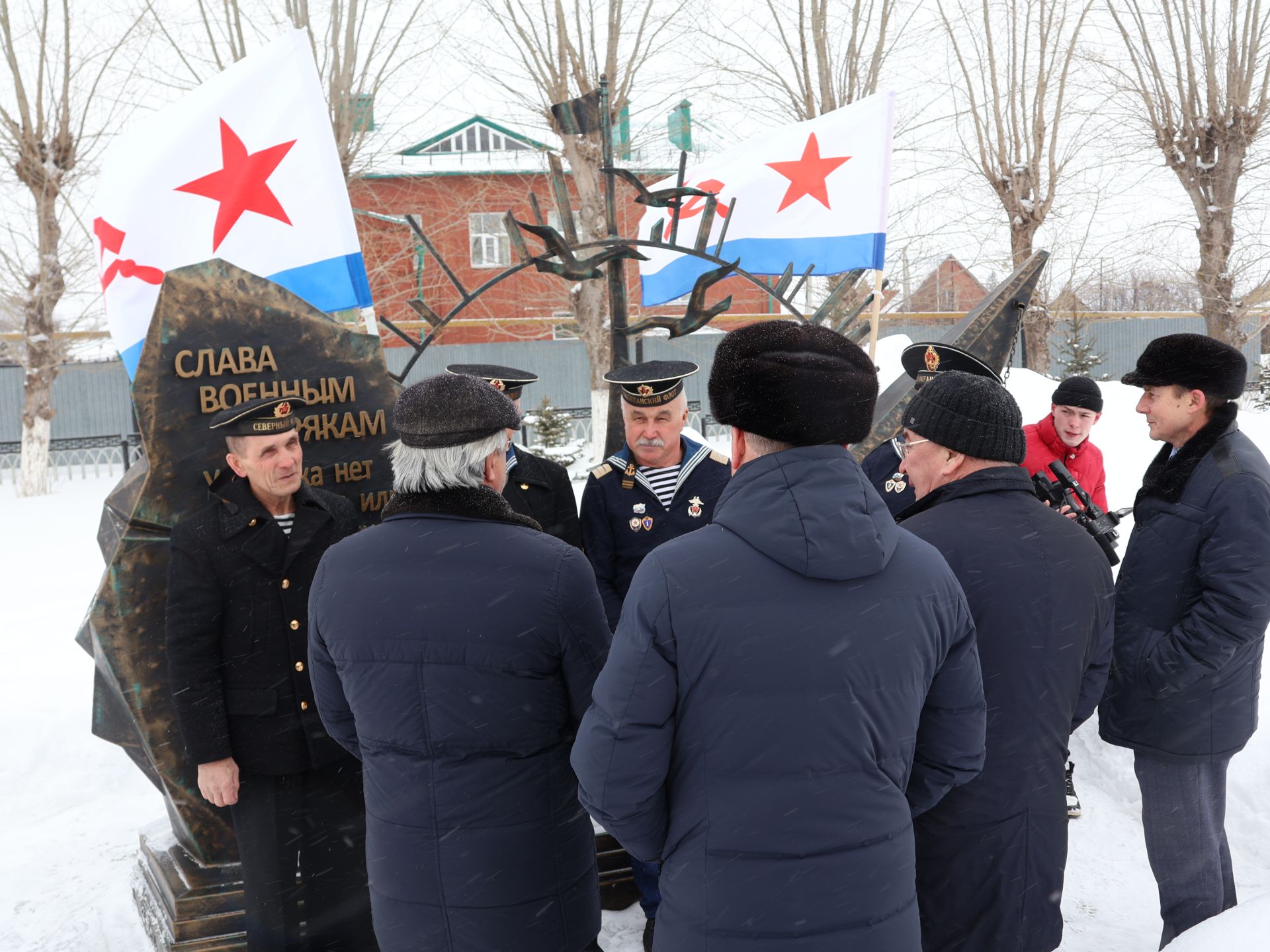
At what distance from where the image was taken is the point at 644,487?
10.6 ft

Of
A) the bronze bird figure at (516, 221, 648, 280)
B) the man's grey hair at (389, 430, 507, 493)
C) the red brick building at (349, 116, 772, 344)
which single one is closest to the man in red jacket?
the bronze bird figure at (516, 221, 648, 280)

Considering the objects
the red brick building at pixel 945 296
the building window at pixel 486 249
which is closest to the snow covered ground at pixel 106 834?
the building window at pixel 486 249

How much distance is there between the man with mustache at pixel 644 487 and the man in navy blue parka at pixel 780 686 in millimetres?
1663

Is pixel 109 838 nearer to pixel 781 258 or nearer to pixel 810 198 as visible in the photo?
pixel 781 258

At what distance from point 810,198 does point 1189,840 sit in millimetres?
3712

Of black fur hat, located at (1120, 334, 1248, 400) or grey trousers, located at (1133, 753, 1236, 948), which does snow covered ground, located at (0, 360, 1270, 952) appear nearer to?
grey trousers, located at (1133, 753, 1236, 948)

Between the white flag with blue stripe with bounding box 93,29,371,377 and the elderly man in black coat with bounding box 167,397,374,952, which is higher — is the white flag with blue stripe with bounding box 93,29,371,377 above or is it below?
above

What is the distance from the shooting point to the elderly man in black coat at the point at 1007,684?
76.4 inches

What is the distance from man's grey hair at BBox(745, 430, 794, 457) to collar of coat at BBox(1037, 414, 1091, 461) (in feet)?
10.00

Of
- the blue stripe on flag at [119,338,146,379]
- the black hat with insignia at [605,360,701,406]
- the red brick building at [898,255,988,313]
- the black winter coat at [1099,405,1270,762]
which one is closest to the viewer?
the black winter coat at [1099,405,1270,762]

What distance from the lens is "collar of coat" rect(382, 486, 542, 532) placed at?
6.12 ft

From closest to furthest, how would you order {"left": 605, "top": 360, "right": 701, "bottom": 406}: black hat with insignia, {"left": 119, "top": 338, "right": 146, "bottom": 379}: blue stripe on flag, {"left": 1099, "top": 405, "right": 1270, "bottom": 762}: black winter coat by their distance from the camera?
{"left": 1099, "top": 405, "right": 1270, "bottom": 762}: black winter coat → {"left": 605, "top": 360, "right": 701, "bottom": 406}: black hat with insignia → {"left": 119, "top": 338, "right": 146, "bottom": 379}: blue stripe on flag

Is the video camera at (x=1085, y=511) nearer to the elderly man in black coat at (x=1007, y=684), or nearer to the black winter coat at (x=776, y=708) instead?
the elderly man in black coat at (x=1007, y=684)

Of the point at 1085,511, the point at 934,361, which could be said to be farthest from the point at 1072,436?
the point at 1085,511
